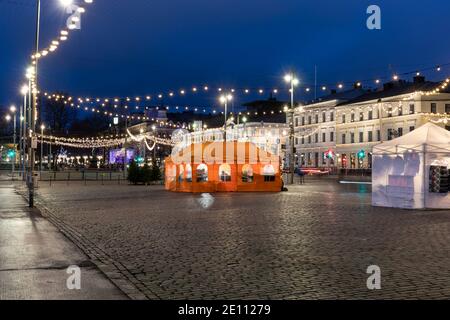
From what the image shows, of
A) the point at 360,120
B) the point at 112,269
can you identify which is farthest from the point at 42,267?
the point at 360,120

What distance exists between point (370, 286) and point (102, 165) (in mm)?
103519

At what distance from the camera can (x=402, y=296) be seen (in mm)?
7402

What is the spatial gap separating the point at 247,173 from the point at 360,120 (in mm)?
48019

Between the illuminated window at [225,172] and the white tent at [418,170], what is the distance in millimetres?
12883

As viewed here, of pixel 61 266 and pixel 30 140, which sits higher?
pixel 30 140

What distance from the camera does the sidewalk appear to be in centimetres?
764

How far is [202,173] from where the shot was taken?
3347cm

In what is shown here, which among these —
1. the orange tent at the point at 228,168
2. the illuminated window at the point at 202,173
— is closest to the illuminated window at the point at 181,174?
the orange tent at the point at 228,168

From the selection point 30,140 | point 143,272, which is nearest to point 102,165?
point 30,140

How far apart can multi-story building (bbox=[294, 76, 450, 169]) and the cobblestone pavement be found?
4693 centimetres
